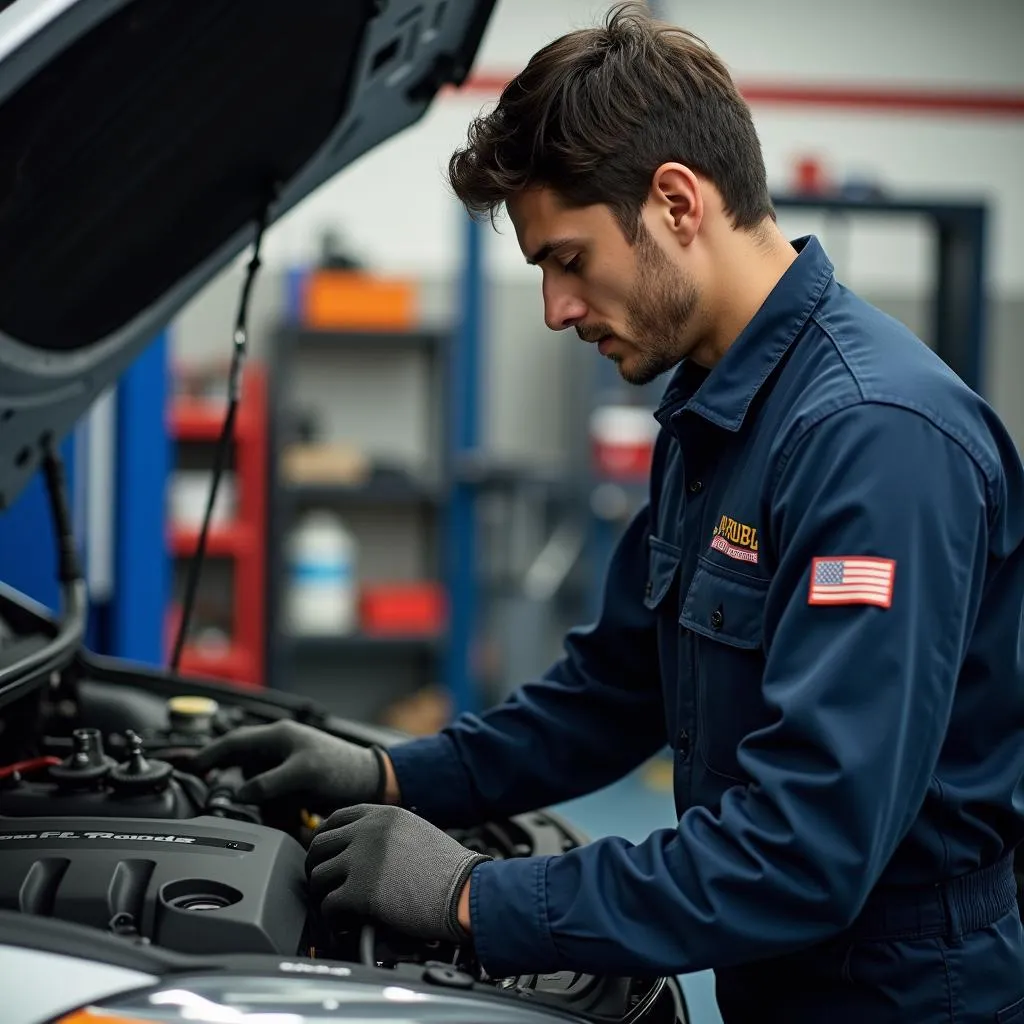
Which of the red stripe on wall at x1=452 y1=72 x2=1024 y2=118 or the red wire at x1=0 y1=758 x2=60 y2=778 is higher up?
the red stripe on wall at x1=452 y1=72 x2=1024 y2=118

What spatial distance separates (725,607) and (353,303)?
3873 mm

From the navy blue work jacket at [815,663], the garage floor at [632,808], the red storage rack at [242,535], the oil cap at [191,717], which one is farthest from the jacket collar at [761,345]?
the red storage rack at [242,535]

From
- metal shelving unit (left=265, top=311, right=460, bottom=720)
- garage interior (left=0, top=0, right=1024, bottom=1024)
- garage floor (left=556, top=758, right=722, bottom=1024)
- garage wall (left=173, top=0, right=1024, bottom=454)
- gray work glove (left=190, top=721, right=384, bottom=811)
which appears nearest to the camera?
gray work glove (left=190, top=721, right=384, bottom=811)

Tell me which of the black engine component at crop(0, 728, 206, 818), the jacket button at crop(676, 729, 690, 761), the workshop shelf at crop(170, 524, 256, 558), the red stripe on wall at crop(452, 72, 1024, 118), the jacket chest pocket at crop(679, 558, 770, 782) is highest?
the red stripe on wall at crop(452, 72, 1024, 118)

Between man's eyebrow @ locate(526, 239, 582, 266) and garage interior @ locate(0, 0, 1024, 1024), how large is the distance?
2.73 m

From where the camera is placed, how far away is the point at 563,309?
3.66 ft

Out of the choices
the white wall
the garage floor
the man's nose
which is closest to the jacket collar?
the man's nose

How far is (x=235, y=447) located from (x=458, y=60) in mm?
3432

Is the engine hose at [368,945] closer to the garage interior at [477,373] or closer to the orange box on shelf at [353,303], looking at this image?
the garage interior at [477,373]

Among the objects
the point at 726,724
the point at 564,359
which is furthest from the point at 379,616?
the point at 726,724

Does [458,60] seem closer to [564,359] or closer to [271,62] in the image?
[271,62]

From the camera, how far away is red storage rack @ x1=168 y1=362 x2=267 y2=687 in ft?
15.1

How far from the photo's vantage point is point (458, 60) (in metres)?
1.44

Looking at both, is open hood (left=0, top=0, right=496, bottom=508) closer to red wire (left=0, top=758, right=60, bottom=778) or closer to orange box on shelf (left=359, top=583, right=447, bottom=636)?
red wire (left=0, top=758, right=60, bottom=778)
